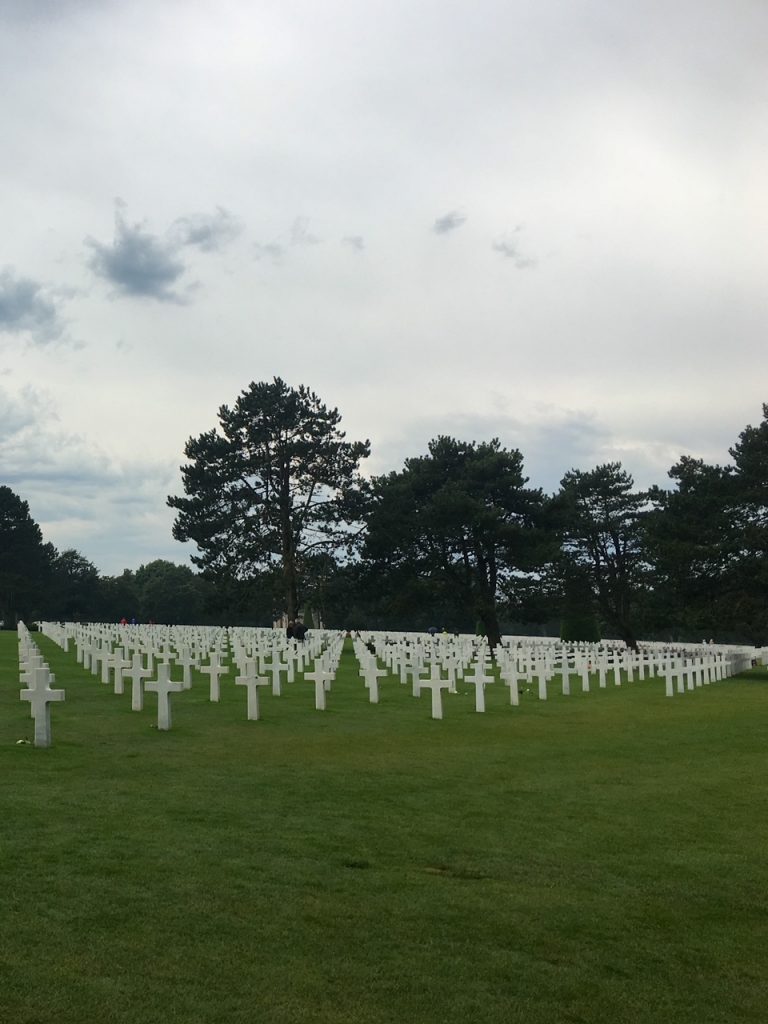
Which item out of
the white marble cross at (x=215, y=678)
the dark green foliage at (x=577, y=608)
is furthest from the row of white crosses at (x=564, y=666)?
the dark green foliage at (x=577, y=608)

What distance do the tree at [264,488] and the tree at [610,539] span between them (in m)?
13.8

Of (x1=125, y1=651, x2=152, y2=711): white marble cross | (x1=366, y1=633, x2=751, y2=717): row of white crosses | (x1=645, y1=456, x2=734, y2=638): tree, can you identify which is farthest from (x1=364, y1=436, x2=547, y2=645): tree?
(x1=125, y1=651, x2=152, y2=711): white marble cross

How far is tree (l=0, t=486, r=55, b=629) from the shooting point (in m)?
76.6

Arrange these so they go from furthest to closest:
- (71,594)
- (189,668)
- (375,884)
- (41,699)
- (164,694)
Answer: (71,594) < (189,668) < (164,694) < (41,699) < (375,884)

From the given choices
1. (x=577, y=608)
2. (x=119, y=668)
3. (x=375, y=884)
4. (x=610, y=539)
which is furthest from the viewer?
(x=610, y=539)

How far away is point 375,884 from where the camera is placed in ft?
18.0

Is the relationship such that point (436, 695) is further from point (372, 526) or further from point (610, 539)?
point (610, 539)

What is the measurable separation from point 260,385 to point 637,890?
145ft

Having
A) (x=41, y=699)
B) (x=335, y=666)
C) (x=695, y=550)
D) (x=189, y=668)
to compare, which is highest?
(x=695, y=550)

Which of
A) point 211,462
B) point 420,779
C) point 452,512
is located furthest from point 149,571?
point 420,779

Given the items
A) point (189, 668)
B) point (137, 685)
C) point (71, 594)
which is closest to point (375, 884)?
point (137, 685)

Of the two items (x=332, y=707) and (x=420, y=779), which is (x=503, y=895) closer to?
(x=420, y=779)

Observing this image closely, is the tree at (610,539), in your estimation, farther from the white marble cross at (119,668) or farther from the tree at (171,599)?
the tree at (171,599)

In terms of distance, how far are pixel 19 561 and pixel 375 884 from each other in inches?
3165
